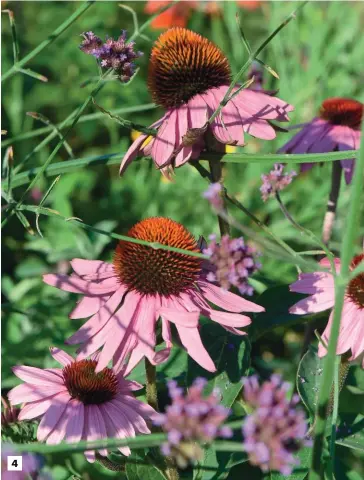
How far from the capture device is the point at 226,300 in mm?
746

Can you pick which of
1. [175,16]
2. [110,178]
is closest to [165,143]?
[110,178]

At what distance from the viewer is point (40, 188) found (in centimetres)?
178

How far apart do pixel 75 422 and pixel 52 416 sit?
22mm

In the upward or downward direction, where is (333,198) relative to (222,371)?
upward

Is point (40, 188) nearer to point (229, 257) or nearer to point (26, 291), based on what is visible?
point (26, 291)

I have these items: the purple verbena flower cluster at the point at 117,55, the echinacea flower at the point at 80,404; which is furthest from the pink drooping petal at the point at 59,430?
the purple verbena flower cluster at the point at 117,55

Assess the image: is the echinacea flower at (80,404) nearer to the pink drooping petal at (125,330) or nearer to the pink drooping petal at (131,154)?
the pink drooping petal at (125,330)

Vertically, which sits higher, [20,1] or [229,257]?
[20,1]

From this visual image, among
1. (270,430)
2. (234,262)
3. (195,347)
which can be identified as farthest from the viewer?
(195,347)

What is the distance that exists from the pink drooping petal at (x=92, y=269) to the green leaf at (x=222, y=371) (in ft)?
0.46

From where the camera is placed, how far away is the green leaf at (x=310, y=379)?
0.78 m

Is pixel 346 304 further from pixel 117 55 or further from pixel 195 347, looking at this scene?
pixel 117 55

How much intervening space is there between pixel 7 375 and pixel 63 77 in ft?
3.68

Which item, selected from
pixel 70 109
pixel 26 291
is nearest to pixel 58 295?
pixel 26 291
